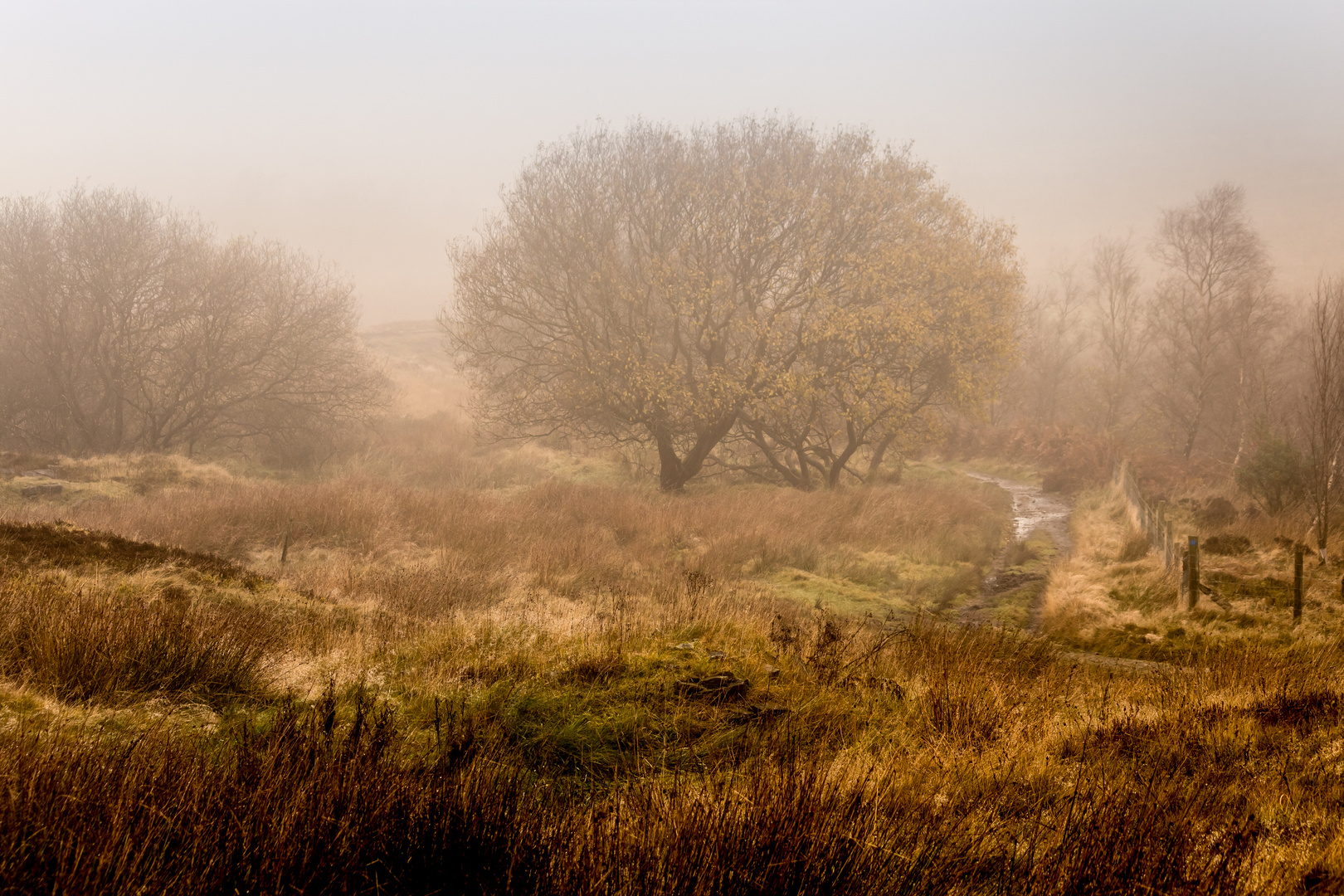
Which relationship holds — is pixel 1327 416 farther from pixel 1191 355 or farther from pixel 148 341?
pixel 148 341

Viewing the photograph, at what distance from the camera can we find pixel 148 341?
78.6 ft

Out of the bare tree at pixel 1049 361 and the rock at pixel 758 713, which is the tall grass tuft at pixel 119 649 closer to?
the rock at pixel 758 713

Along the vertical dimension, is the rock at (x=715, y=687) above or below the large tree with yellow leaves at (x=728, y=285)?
below

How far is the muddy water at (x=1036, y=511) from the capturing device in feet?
62.7

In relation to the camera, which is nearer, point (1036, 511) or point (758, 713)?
point (758, 713)

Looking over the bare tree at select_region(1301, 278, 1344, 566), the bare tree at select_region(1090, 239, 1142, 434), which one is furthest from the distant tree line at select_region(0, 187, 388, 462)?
the bare tree at select_region(1090, 239, 1142, 434)

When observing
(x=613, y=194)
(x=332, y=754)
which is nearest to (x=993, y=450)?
(x=613, y=194)

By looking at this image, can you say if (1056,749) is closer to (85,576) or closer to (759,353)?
(85,576)

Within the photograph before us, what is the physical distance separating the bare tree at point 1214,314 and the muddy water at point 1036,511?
8.38 m

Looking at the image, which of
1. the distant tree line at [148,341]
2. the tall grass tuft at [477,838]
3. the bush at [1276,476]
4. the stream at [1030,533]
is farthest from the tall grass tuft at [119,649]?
the distant tree line at [148,341]

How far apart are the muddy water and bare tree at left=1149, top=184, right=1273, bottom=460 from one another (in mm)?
8381

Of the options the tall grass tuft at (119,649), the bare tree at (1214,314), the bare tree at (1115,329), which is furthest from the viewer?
the bare tree at (1115,329)

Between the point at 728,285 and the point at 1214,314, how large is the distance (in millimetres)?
26413

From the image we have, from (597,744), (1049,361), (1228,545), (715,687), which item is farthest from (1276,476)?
(1049,361)
